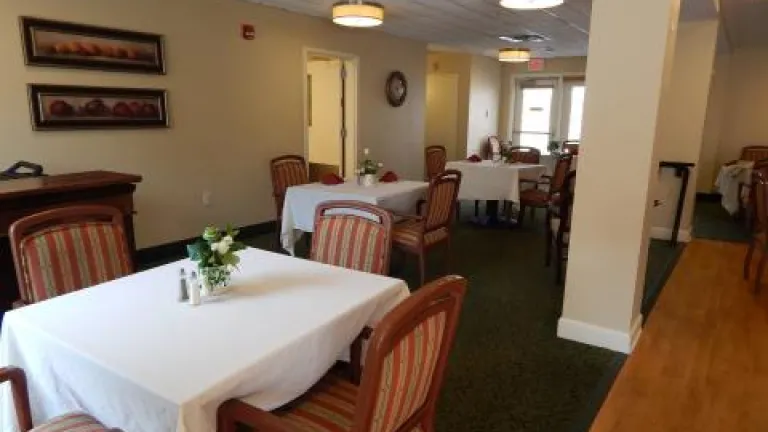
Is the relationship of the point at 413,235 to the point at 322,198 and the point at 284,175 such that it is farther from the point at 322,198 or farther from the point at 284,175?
the point at 284,175

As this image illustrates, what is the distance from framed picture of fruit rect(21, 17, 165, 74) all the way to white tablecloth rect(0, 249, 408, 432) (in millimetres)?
2605

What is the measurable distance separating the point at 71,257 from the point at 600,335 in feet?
8.70

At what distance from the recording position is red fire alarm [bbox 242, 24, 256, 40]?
4.89 metres

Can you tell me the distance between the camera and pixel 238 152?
16.5 ft

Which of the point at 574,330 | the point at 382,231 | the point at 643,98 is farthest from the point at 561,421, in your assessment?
the point at 643,98

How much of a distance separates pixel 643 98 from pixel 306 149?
385cm

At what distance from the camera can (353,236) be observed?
7.38ft

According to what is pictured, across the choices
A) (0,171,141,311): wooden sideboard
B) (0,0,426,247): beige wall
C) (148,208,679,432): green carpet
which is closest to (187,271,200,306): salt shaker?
(148,208,679,432): green carpet

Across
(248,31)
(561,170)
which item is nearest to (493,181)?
(561,170)

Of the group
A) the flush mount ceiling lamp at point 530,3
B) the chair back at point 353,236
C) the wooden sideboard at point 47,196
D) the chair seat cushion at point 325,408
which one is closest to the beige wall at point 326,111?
the flush mount ceiling lamp at point 530,3

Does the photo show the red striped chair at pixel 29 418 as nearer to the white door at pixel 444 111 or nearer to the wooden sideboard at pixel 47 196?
the wooden sideboard at pixel 47 196

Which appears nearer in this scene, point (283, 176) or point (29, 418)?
point (29, 418)

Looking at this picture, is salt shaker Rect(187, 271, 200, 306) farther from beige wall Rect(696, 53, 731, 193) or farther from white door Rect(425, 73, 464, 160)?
beige wall Rect(696, 53, 731, 193)

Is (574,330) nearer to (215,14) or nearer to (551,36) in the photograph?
(215,14)
